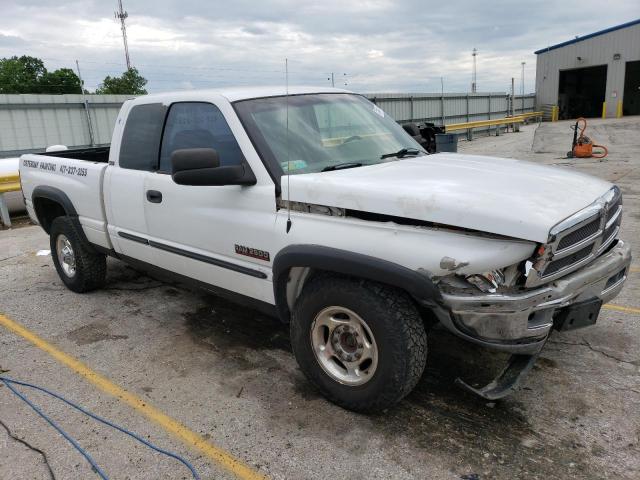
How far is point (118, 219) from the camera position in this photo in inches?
177

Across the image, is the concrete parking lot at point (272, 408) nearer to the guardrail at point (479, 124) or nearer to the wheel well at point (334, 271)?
the wheel well at point (334, 271)

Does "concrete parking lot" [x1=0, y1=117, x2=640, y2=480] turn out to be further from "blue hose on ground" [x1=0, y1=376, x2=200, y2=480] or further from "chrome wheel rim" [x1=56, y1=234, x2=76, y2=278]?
"chrome wheel rim" [x1=56, y1=234, x2=76, y2=278]

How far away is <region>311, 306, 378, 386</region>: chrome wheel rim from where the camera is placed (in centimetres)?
286

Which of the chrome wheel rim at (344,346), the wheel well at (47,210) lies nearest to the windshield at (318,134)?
the chrome wheel rim at (344,346)

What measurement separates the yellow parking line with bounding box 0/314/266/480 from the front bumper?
4.23 feet

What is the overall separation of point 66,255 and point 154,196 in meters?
2.09

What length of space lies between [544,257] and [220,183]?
1887 millimetres

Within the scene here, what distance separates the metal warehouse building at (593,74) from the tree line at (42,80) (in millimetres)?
33017

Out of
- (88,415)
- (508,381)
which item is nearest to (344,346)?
(508,381)

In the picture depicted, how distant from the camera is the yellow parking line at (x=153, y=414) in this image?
8.77ft

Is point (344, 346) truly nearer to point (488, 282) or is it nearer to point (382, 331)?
point (382, 331)

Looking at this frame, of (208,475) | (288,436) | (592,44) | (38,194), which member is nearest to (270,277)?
(288,436)

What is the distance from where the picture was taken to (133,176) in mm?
4246

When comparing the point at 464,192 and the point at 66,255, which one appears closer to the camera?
the point at 464,192
